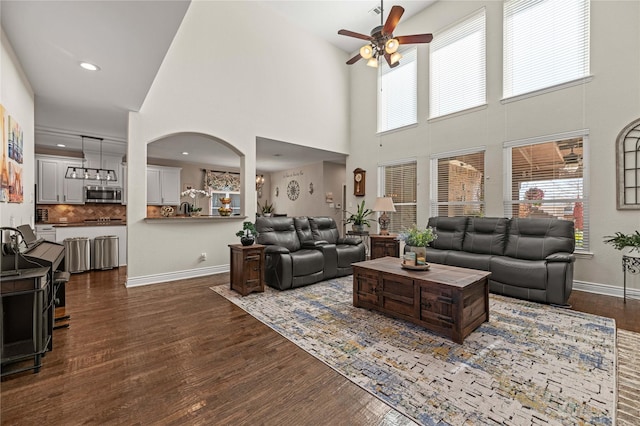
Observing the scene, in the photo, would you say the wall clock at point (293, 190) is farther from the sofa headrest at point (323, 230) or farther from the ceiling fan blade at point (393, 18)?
the ceiling fan blade at point (393, 18)

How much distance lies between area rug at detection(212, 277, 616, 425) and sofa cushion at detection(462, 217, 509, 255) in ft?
3.41

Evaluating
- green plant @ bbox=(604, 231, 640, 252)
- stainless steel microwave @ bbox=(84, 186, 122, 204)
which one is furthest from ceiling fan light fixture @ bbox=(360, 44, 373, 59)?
stainless steel microwave @ bbox=(84, 186, 122, 204)

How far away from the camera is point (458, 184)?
546cm

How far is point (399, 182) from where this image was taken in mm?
6441

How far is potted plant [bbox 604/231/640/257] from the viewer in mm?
3373

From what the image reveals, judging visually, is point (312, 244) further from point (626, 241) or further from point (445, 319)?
point (626, 241)

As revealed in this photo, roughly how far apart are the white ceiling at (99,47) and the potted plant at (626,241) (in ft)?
17.3

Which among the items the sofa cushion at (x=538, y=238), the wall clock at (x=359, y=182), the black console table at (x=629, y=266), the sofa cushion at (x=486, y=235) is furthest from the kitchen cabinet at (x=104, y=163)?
the black console table at (x=629, y=266)

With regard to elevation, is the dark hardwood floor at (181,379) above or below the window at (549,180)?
below

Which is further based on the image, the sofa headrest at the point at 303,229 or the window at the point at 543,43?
the sofa headrest at the point at 303,229

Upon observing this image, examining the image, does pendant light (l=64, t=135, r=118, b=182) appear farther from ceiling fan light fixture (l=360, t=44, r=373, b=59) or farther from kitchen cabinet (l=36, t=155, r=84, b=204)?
ceiling fan light fixture (l=360, t=44, r=373, b=59)

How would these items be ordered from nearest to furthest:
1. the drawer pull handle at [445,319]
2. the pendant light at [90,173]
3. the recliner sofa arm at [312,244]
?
1. the drawer pull handle at [445,319]
2. the recliner sofa arm at [312,244]
3. the pendant light at [90,173]

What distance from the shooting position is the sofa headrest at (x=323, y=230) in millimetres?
4996

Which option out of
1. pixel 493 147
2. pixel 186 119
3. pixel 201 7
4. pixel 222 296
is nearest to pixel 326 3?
pixel 201 7
